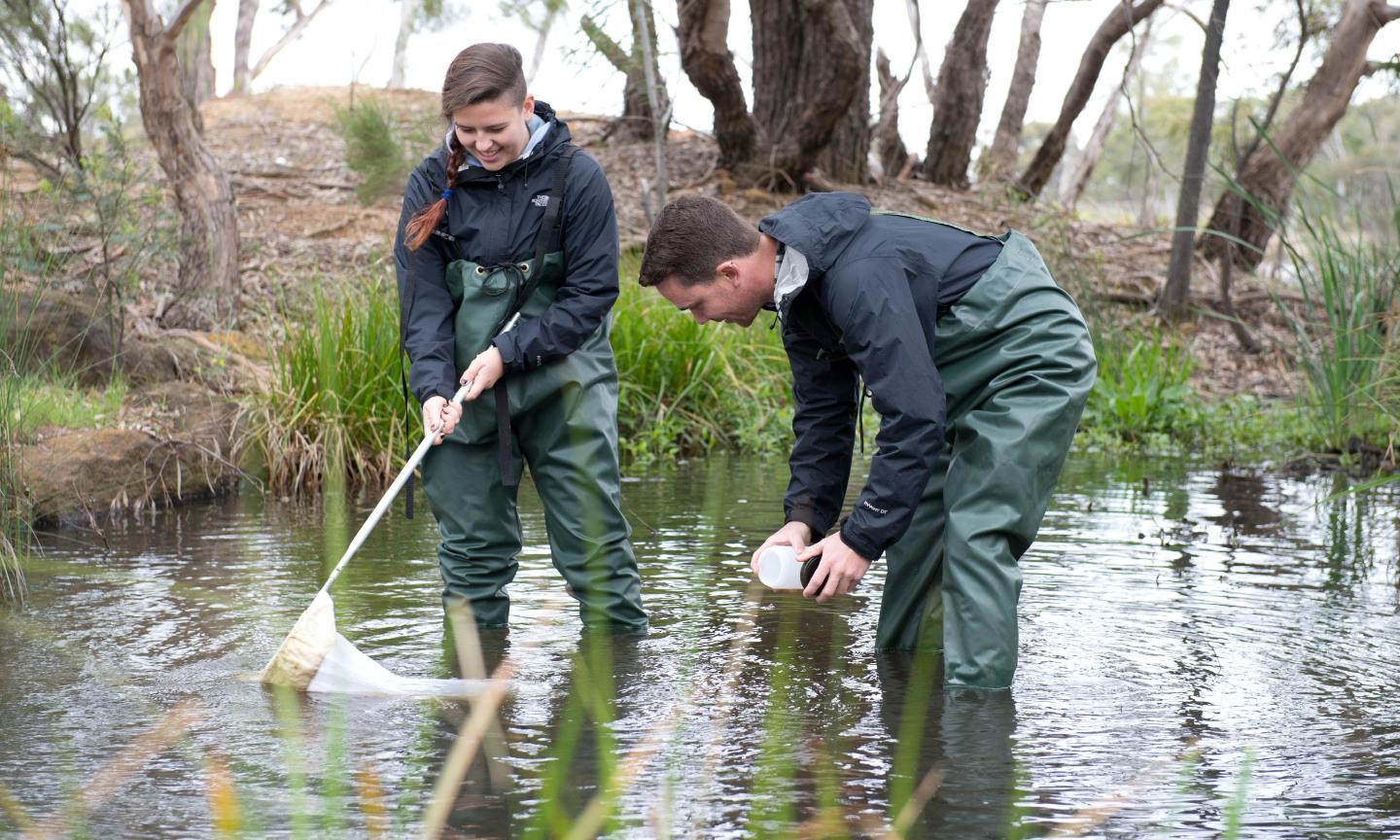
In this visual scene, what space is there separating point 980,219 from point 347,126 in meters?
5.82

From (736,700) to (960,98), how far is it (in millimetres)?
12204

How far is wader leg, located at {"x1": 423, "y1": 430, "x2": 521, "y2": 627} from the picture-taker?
13.9 feet

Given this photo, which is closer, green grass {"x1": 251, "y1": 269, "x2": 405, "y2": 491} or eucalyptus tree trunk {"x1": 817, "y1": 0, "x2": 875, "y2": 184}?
green grass {"x1": 251, "y1": 269, "x2": 405, "y2": 491}

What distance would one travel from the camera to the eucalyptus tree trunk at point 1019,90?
17.1m

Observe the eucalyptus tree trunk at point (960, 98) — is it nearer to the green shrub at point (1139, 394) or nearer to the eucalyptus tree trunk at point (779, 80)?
the eucalyptus tree trunk at point (779, 80)

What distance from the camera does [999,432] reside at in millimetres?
3494

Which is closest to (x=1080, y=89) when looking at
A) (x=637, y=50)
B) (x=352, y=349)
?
(x=637, y=50)

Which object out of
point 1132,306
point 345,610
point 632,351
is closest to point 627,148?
point 1132,306

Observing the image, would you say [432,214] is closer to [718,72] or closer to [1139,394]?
[1139,394]

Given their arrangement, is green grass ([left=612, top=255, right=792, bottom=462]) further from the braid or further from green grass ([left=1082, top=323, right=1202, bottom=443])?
the braid

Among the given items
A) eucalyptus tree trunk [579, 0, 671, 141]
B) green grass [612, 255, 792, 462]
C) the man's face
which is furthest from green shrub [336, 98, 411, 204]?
the man's face

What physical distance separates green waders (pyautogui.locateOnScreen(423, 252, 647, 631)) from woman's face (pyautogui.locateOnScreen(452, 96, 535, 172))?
1.02ft

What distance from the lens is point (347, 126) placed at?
12.3 metres

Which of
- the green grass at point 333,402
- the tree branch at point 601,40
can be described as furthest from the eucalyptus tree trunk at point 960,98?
the green grass at point 333,402
